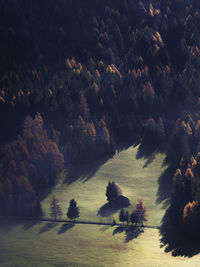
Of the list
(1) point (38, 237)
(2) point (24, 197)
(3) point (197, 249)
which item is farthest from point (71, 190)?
(3) point (197, 249)

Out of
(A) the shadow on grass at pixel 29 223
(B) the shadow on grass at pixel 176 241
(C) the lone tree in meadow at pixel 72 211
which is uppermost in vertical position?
(C) the lone tree in meadow at pixel 72 211

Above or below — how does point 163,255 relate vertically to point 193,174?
below

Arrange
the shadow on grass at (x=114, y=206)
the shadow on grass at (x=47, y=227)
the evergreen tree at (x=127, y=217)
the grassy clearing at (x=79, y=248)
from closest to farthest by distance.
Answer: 1. the grassy clearing at (x=79, y=248)
2. the evergreen tree at (x=127, y=217)
3. the shadow on grass at (x=47, y=227)
4. the shadow on grass at (x=114, y=206)

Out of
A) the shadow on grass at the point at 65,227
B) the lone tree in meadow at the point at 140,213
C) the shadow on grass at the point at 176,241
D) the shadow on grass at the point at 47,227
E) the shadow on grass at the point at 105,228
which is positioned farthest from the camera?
the shadow on grass at the point at 47,227

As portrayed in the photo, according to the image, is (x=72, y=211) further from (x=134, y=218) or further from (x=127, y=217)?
(x=134, y=218)

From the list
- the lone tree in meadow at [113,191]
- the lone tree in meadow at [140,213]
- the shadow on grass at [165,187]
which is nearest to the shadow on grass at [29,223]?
the lone tree in meadow at [113,191]

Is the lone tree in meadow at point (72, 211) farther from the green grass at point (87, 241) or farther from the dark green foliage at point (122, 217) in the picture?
the dark green foliage at point (122, 217)

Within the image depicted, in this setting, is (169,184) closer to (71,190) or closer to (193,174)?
(193,174)
